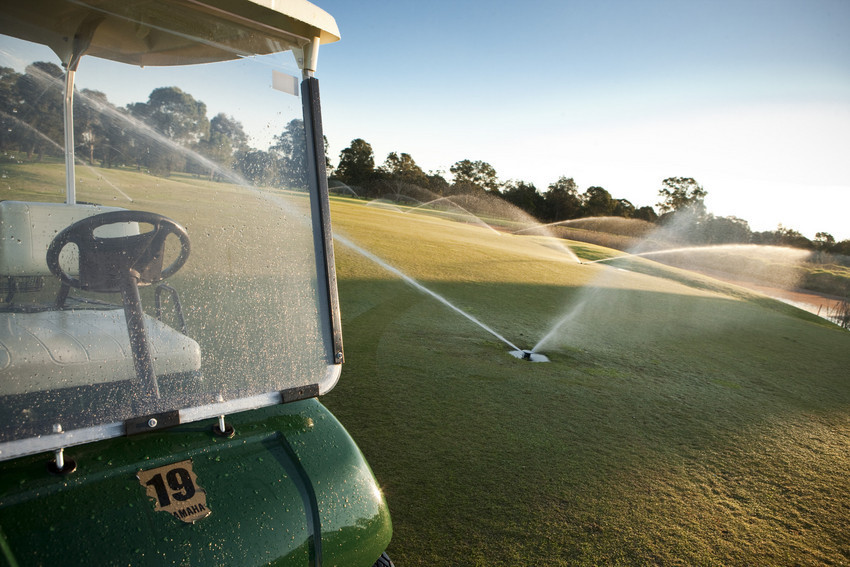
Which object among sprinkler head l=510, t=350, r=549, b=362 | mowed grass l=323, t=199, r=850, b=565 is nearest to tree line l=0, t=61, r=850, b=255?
mowed grass l=323, t=199, r=850, b=565

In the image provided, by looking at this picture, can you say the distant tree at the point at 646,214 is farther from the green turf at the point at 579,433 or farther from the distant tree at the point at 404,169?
the green turf at the point at 579,433

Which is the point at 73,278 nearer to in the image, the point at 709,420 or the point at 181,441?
the point at 181,441

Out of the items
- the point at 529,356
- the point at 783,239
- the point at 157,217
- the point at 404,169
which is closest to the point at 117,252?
the point at 157,217

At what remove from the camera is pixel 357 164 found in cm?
4141

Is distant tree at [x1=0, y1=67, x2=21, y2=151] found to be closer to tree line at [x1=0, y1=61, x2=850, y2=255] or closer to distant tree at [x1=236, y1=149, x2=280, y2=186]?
tree line at [x1=0, y1=61, x2=850, y2=255]

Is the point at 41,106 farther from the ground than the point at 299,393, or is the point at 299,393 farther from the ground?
the point at 41,106

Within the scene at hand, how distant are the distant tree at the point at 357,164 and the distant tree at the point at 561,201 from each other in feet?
45.1

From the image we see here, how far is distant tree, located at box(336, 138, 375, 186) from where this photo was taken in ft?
129

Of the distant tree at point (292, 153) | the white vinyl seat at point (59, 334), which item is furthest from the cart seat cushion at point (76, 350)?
the distant tree at point (292, 153)

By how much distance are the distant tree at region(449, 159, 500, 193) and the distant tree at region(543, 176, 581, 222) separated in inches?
294

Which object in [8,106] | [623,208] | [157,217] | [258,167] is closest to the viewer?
[8,106]

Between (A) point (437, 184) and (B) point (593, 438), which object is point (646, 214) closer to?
(A) point (437, 184)

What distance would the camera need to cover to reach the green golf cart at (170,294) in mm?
976

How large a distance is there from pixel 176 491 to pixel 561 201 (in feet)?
131
